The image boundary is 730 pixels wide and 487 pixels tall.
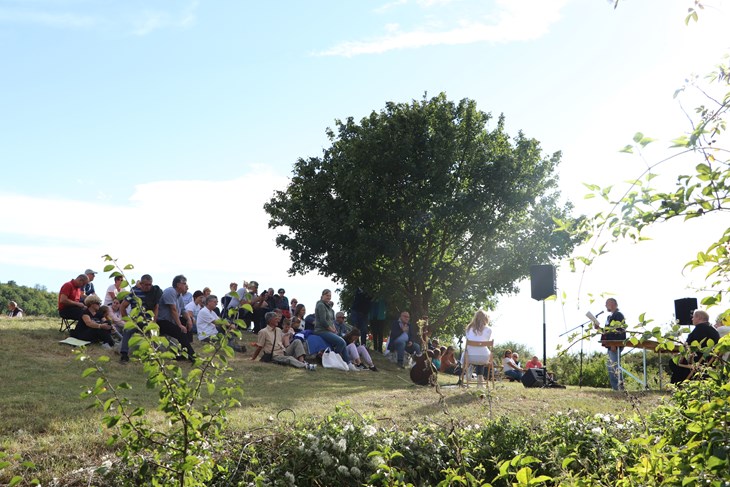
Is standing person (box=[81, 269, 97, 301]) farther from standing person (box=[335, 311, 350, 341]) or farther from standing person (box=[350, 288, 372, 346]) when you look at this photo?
standing person (box=[350, 288, 372, 346])

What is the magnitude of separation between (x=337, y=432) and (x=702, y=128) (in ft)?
15.0

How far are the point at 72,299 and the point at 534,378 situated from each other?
10944 mm

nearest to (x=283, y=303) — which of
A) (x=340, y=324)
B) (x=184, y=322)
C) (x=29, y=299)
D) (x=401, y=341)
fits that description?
(x=340, y=324)

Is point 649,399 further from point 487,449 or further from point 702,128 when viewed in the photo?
point 702,128

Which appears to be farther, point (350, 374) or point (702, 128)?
point (350, 374)

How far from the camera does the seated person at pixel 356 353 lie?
17.4m

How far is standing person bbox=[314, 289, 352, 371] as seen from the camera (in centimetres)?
1664

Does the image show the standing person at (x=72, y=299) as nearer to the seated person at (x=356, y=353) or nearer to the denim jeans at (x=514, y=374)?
the seated person at (x=356, y=353)

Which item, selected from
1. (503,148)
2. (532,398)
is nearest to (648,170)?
(532,398)

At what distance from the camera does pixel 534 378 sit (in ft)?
54.1

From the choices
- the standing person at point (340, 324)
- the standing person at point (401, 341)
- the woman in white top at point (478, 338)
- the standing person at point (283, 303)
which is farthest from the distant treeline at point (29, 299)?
the woman in white top at point (478, 338)

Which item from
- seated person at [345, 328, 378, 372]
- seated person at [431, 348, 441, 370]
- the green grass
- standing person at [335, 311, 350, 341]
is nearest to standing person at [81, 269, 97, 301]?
the green grass

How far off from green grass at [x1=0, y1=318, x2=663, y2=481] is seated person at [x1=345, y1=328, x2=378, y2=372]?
0.81m

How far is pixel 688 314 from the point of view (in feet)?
48.2
